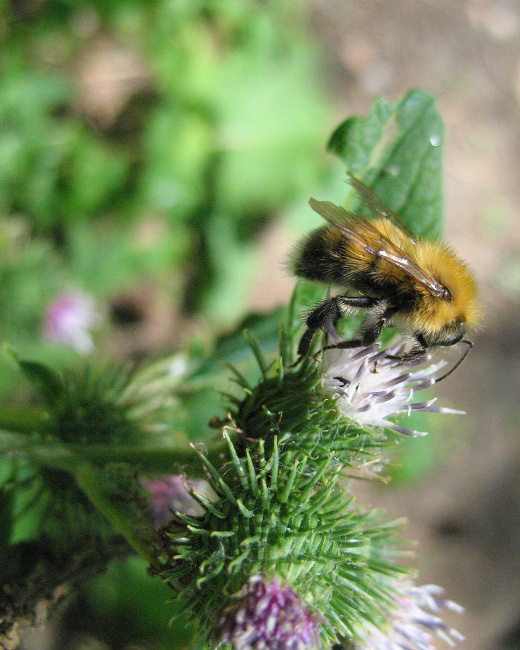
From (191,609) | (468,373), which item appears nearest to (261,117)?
(468,373)

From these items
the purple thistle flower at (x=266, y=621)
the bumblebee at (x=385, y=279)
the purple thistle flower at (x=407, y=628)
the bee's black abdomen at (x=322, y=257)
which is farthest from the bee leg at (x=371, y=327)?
the purple thistle flower at (x=407, y=628)

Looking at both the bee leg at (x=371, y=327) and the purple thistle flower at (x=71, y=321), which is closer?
the bee leg at (x=371, y=327)

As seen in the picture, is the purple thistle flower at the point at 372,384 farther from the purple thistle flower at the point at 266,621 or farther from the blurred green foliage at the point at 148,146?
the blurred green foliage at the point at 148,146

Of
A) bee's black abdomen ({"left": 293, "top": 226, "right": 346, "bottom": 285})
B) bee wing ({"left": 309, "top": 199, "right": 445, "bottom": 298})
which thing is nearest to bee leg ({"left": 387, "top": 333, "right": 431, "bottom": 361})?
bee wing ({"left": 309, "top": 199, "right": 445, "bottom": 298})

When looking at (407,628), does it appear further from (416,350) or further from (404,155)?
(404,155)

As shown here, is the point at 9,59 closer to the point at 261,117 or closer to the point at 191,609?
the point at 261,117

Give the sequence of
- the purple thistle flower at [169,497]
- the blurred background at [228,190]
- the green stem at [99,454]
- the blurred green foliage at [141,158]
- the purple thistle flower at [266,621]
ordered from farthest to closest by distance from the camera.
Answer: the blurred background at [228,190]
the blurred green foliage at [141,158]
the purple thistle flower at [169,497]
the green stem at [99,454]
the purple thistle flower at [266,621]

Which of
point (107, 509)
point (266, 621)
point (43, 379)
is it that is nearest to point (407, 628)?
point (266, 621)
